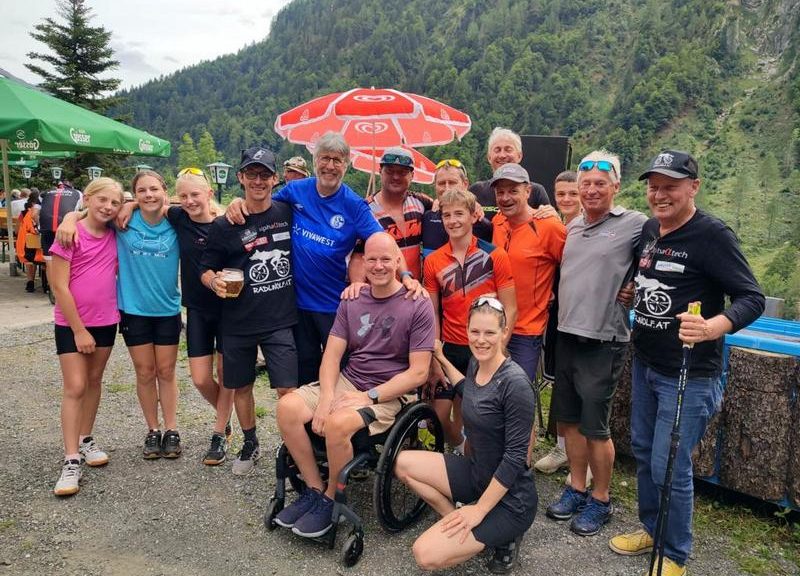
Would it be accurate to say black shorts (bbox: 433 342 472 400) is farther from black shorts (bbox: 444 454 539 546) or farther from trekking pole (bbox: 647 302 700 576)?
trekking pole (bbox: 647 302 700 576)

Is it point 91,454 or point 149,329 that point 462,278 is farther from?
point 91,454

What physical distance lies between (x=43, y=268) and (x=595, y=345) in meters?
9.07

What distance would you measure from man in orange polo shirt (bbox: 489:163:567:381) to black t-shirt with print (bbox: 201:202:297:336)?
1.27m

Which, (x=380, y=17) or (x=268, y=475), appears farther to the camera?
(x=380, y=17)

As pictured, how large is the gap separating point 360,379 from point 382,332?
28 cm

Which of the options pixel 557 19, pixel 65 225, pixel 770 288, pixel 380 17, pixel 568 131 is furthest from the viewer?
pixel 380 17

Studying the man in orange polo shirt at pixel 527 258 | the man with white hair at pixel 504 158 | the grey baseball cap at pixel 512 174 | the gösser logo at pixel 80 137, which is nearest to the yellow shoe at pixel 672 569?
the man in orange polo shirt at pixel 527 258

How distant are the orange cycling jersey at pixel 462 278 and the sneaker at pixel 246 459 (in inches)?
58.3

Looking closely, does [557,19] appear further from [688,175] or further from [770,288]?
[688,175]

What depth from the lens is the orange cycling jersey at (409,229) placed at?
3.51 metres

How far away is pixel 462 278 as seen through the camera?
3107mm

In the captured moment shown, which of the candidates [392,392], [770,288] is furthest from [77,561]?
[770,288]

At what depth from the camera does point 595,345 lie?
290 centimetres

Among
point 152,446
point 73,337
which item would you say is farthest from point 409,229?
point 152,446
